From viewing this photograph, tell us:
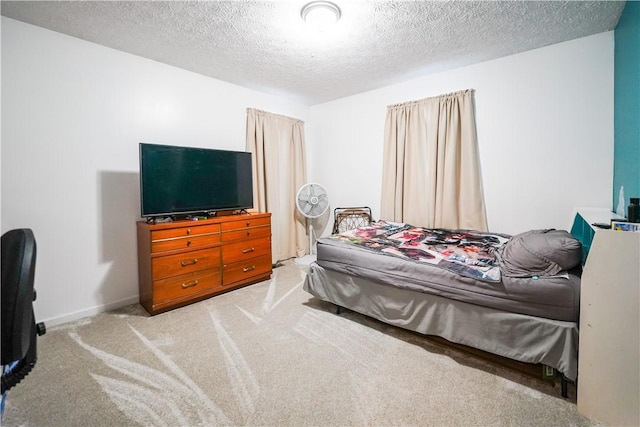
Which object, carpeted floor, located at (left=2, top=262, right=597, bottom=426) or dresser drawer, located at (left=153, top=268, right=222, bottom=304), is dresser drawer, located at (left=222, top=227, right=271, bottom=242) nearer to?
dresser drawer, located at (left=153, top=268, right=222, bottom=304)

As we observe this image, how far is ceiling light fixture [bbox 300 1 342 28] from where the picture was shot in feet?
6.55

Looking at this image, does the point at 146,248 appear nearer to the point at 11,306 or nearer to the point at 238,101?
the point at 11,306

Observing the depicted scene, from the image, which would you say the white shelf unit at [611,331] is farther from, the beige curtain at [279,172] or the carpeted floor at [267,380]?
the beige curtain at [279,172]

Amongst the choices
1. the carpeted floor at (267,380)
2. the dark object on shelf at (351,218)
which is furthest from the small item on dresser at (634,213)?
the dark object on shelf at (351,218)

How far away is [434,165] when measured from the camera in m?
3.35

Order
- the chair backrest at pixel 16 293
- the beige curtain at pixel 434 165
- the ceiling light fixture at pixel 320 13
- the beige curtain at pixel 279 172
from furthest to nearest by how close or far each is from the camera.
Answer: the beige curtain at pixel 279 172 < the beige curtain at pixel 434 165 < the ceiling light fixture at pixel 320 13 < the chair backrest at pixel 16 293

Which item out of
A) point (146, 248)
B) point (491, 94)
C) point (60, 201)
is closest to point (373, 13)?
point (491, 94)

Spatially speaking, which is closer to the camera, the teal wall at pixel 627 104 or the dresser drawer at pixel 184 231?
the teal wall at pixel 627 104

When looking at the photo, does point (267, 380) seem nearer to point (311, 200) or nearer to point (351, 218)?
point (311, 200)

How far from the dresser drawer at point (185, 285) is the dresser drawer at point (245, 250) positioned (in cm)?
19

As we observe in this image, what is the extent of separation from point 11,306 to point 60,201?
77.3 inches

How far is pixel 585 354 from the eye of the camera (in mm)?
1390

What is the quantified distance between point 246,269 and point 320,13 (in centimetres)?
258

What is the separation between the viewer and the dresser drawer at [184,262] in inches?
98.7
